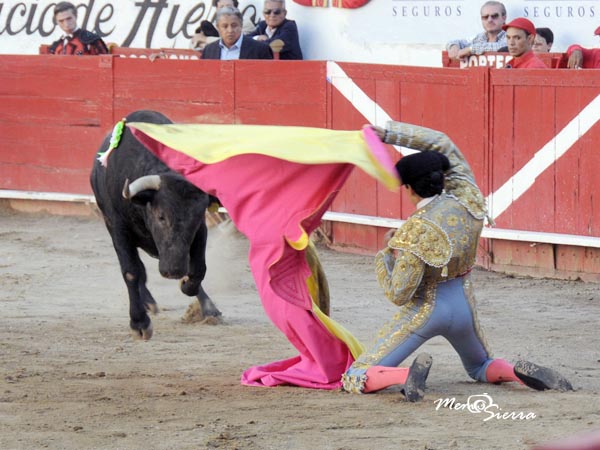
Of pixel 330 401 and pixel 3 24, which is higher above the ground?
pixel 3 24

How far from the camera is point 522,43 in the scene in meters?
7.41

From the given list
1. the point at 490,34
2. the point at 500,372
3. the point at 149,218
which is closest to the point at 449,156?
the point at 500,372

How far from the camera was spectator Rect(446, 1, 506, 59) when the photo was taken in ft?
26.8

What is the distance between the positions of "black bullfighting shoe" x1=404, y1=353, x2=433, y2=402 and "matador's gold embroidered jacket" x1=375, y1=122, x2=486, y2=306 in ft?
0.78

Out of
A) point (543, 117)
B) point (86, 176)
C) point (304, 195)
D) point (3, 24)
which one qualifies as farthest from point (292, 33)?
point (304, 195)

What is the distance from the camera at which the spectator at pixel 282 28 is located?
9.48 meters

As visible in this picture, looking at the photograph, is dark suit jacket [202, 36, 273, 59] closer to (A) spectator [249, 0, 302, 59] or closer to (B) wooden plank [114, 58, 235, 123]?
(B) wooden plank [114, 58, 235, 123]

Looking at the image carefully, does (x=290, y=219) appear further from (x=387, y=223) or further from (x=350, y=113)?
(x=350, y=113)

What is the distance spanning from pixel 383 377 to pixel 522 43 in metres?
3.52

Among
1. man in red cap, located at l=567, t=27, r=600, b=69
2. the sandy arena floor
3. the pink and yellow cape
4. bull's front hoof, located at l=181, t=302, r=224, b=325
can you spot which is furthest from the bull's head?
man in red cap, located at l=567, t=27, r=600, b=69

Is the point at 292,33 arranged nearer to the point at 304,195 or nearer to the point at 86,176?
the point at 86,176

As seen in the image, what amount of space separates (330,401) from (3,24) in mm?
9183

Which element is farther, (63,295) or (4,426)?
(63,295)

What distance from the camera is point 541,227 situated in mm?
7465
